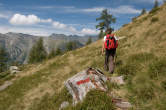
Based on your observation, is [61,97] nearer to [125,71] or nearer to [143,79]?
[125,71]

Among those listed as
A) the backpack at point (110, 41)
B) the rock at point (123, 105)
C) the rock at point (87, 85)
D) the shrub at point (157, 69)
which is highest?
the backpack at point (110, 41)

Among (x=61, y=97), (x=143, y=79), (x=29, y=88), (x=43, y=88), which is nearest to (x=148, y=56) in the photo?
(x=143, y=79)

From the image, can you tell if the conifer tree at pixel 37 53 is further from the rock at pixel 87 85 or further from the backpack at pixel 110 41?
the rock at pixel 87 85

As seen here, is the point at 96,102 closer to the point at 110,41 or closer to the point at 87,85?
the point at 87,85

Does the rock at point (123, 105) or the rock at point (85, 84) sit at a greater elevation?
the rock at point (85, 84)

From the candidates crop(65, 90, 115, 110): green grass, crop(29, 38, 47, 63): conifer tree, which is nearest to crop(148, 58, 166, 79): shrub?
crop(65, 90, 115, 110): green grass

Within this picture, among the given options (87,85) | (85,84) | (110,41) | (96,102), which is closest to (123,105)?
(96,102)

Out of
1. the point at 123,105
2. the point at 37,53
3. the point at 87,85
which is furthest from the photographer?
the point at 37,53

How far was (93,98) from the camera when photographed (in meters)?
4.59

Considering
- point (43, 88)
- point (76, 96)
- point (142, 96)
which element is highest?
point (142, 96)

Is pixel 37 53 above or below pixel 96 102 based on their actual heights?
above

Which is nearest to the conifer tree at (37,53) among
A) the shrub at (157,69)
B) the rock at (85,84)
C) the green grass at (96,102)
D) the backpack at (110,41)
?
the backpack at (110,41)

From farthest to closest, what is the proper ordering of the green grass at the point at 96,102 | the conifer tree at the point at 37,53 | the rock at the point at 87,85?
the conifer tree at the point at 37,53 → the rock at the point at 87,85 → the green grass at the point at 96,102

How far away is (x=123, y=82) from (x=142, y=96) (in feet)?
4.22
